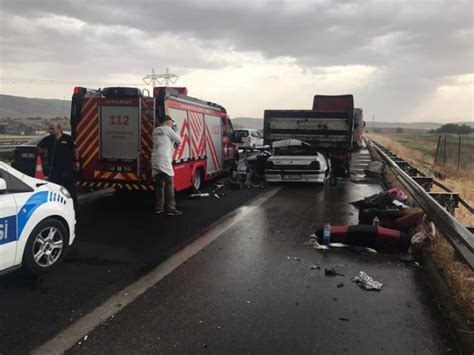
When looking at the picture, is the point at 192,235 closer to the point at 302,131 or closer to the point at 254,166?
the point at 254,166

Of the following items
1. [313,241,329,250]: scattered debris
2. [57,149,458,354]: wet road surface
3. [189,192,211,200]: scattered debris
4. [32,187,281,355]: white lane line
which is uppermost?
[313,241,329,250]: scattered debris

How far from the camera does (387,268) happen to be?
17.1 ft

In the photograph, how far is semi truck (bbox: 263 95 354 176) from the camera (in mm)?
14969

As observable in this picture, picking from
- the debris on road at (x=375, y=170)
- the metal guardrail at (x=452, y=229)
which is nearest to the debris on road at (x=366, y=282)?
the metal guardrail at (x=452, y=229)

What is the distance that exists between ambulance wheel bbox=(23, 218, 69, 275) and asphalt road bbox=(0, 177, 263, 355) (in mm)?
146

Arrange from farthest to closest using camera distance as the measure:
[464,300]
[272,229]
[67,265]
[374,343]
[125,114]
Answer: [125,114], [272,229], [67,265], [464,300], [374,343]

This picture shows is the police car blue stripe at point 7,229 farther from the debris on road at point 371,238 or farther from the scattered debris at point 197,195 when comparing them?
the scattered debris at point 197,195

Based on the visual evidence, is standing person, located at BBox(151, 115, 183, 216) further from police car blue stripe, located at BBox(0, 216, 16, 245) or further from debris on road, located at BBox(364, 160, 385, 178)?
debris on road, located at BBox(364, 160, 385, 178)

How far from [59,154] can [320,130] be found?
984 centimetres

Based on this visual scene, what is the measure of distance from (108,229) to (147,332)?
382 cm

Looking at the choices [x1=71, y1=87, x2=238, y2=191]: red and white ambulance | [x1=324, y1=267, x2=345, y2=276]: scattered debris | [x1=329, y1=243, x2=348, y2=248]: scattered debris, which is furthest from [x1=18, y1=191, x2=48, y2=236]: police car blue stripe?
[x1=71, y1=87, x2=238, y2=191]: red and white ambulance

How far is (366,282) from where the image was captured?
15.3 ft

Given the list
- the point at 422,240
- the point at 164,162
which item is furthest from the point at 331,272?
the point at 164,162

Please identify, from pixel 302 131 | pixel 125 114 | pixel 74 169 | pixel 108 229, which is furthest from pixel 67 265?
pixel 302 131
